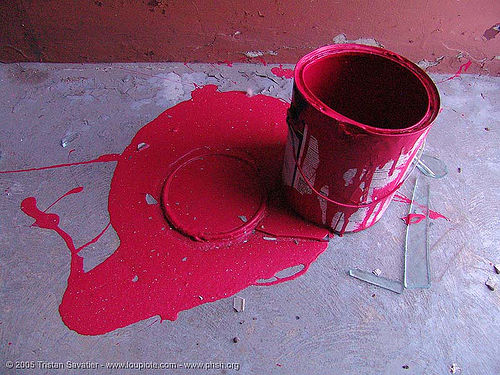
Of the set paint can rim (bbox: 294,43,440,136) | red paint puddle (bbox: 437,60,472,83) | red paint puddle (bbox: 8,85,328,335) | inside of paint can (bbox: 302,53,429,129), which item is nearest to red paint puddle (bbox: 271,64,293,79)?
red paint puddle (bbox: 8,85,328,335)

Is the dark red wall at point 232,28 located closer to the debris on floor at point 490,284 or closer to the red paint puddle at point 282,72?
the red paint puddle at point 282,72

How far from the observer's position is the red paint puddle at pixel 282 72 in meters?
2.29

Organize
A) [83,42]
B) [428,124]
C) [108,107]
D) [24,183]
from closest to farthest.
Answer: [428,124]
[24,183]
[108,107]
[83,42]

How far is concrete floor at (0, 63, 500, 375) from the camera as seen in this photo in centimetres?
127

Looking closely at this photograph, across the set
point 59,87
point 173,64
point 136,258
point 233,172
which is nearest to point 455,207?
point 233,172

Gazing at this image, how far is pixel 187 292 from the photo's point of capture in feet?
4.57

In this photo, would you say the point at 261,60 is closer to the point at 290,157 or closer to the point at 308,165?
the point at 290,157

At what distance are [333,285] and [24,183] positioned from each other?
137 cm

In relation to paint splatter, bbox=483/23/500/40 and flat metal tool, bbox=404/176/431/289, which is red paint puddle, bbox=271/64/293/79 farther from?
paint splatter, bbox=483/23/500/40

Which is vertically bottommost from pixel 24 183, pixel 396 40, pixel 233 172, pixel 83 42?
pixel 24 183

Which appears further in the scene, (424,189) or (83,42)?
(83,42)

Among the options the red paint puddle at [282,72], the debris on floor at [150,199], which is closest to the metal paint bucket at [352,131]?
the debris on floor at [150,199]

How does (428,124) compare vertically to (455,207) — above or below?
above

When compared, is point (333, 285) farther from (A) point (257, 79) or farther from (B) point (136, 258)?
(A) point (257, 79)
